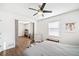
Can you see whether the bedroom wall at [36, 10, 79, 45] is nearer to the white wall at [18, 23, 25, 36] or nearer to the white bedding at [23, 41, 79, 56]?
the white bedding at [23, 41, 79, 56]

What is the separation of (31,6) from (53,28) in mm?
528

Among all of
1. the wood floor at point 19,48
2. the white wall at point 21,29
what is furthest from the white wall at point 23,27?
the wood floor at point 19,48

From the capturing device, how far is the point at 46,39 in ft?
4.95

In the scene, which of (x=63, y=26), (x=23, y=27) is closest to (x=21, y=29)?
(x=23, y=27)

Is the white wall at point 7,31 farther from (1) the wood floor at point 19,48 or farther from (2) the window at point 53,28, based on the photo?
(2) the window at point 53,28

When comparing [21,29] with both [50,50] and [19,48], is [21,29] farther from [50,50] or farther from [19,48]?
[50,50]

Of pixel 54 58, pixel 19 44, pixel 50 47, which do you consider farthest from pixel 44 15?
pixel 54 58

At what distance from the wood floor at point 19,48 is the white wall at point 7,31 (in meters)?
0.07

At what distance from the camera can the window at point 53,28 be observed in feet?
4.84

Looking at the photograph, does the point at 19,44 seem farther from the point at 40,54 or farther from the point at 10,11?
the point at 10,11

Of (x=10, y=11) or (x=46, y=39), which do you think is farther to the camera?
(x=46, y=39)

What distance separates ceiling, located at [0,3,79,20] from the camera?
1.39 m

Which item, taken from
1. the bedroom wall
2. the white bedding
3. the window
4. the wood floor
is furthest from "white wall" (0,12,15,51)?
the window

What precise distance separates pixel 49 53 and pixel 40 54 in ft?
0.50
